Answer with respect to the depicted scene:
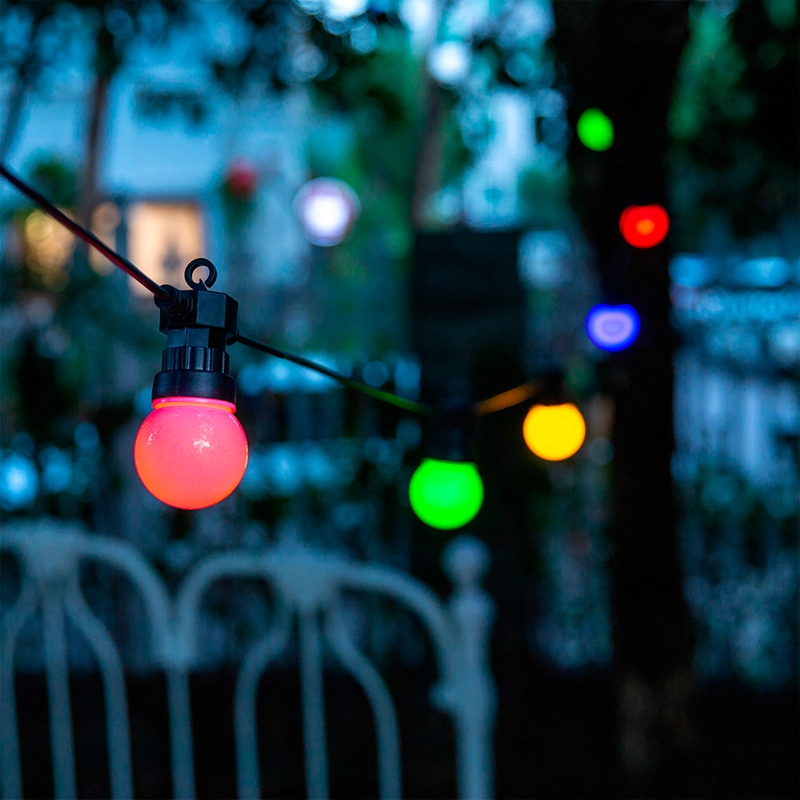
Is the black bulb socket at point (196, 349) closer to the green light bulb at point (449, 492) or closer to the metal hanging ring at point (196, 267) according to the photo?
the metal hanging ring at point (196, 267)

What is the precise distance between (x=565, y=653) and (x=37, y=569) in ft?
8.60

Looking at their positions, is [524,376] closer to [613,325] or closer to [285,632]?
[613,325]

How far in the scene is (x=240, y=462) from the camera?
0.92m

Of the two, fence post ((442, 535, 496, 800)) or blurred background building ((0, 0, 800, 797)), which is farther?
blurred background building ((0, 0, 800, 797))

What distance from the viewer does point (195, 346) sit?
912 millimetres

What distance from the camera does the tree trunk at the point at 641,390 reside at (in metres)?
2.35

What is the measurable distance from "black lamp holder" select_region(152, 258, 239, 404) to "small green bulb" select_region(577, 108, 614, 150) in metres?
1.31

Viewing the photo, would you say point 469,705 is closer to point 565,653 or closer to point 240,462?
point 240,462

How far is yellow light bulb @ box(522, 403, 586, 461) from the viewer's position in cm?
165

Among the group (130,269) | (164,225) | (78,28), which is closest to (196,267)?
(130,269)

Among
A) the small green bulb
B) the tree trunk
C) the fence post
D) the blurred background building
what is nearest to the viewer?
the fence post

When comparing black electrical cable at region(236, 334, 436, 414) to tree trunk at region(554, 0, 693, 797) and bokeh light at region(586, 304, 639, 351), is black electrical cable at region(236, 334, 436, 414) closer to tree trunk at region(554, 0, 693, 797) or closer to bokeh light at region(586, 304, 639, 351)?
bokeh light at region(586, 304, 639, 351)

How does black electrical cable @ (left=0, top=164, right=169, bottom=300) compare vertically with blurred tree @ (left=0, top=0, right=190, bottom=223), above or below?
below

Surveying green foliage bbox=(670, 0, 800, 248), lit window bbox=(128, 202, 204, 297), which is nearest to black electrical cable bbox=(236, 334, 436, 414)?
green foliage bbox=(670, 0, 800, 248)
